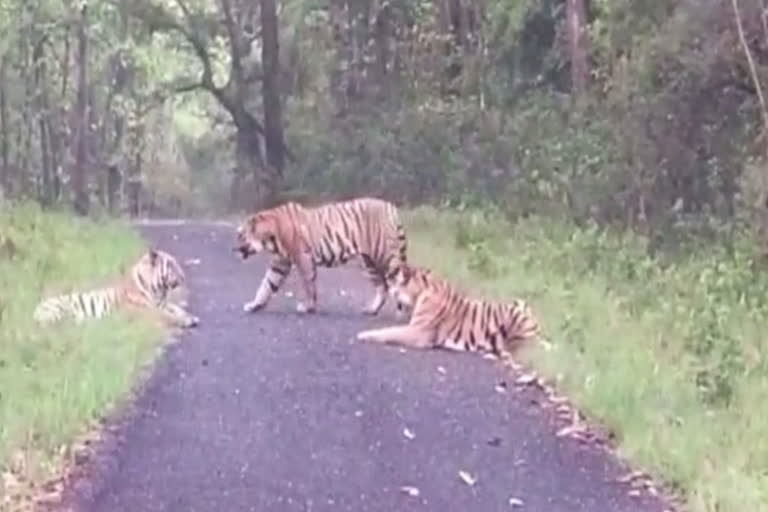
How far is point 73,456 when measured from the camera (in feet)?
29.2

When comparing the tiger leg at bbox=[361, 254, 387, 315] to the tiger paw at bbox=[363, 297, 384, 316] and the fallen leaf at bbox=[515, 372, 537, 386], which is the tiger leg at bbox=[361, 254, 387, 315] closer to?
the tiger paw at bbox=[363, 297, 384, 316]

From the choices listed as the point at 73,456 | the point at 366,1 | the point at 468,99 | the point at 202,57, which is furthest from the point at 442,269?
the point at 202,57

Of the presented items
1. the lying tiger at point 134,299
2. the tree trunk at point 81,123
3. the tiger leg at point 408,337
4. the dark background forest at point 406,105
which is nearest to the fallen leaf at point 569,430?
the tiger leg at point 408,337

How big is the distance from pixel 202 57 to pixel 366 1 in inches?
180

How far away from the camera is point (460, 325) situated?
13.4 metres

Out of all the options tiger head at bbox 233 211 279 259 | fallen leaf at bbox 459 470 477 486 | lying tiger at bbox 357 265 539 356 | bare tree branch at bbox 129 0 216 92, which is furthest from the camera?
bare tree branch at bbox 129 0 216 92

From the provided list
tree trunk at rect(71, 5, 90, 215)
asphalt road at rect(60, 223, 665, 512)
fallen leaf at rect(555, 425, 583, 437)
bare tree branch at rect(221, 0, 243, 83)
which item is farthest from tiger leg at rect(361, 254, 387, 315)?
tree trunk at rect(71, 5, 90, 215)

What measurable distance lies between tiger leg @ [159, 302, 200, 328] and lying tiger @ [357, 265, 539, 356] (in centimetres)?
145

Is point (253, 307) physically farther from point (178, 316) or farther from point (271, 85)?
point (271, 85)

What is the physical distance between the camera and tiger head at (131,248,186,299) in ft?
50.4

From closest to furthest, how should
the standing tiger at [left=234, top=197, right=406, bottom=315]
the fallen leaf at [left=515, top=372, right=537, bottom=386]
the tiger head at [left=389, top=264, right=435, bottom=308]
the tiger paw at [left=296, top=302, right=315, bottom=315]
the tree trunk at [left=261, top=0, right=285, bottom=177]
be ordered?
the fallen leaf at [left=515, top=372, right=537, bottom=386] < the tiger head at [left=389, top=264, right=435, bottom=308] < the tiger paw at [left=296, top=302, right=315, bottom=315] < the standing tiger at [left=234, top=197, right=406, bottom=315] < the tree trunk at [left=261, top=0, right=285, bottom=177]

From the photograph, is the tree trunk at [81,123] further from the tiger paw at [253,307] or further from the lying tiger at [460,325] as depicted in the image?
the lying tiger at [460,325]

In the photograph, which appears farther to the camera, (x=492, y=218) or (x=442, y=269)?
(x=492, y=218)

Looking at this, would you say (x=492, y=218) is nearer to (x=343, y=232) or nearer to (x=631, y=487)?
(x=343, y=232)
